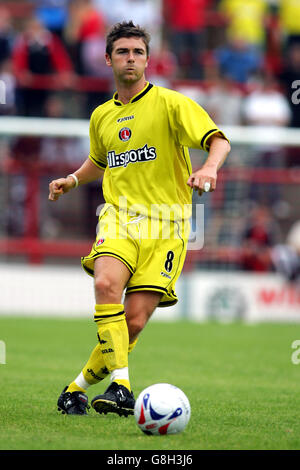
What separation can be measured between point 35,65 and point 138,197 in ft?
35.0

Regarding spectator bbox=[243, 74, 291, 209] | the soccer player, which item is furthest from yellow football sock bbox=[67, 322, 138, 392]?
spectator bbox=[243, 74, 291, 209]

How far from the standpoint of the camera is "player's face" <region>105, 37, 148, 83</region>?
602 cm

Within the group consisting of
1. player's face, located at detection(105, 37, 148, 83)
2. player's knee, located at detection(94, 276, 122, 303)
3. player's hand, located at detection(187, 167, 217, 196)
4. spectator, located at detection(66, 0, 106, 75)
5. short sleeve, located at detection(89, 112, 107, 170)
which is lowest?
player's knee, located at detection(94, 276, 122, 303)

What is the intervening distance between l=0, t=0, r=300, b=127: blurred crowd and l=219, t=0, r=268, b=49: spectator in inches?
0.8

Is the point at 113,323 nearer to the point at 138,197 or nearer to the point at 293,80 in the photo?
the point at 138,197

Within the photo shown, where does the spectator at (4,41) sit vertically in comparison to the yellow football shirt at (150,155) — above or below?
above

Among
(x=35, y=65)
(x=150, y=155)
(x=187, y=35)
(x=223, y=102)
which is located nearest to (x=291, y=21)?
(x=187, y=35)

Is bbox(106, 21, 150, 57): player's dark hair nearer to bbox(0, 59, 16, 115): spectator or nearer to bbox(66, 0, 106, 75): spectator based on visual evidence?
bbox(0, 59, 16, 115): spectator

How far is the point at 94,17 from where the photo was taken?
1705 cm

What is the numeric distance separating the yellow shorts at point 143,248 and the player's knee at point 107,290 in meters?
0.18

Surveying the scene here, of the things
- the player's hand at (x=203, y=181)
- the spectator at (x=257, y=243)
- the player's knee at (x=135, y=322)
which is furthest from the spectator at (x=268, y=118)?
the player's hand at (x=203, y=181)

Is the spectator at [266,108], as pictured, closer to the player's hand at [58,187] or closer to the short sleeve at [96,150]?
the short sleeve at [96,150]

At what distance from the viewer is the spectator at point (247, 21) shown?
60.4 feet

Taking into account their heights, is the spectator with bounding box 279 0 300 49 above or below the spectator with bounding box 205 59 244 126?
above
